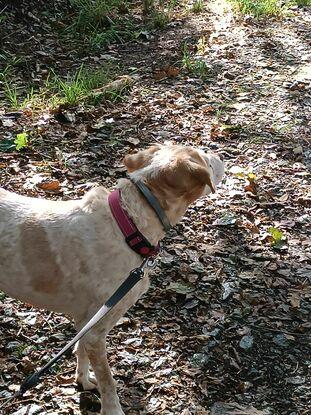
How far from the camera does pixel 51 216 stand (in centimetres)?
350

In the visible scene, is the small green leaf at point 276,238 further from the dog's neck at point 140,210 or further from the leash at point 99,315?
the leash at point 99,315

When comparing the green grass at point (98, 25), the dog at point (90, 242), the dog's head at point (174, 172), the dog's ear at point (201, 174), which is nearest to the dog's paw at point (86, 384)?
the dog at point (90, 242)

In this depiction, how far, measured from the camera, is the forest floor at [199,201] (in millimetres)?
4027

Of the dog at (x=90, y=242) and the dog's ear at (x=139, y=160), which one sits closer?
the dog at (x=90, y=242)

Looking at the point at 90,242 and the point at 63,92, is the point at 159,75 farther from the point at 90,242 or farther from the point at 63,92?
the point at 90,242

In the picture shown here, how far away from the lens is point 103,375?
357 cm

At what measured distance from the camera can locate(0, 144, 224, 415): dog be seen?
135 inches

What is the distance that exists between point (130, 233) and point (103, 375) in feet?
3.10

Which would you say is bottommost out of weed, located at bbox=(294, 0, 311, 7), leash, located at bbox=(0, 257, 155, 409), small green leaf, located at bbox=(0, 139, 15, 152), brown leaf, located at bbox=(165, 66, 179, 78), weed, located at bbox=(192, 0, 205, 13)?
weed, located at bbox=(294, 0, 311, 7)

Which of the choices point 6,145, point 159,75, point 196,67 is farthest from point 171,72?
point 6,145

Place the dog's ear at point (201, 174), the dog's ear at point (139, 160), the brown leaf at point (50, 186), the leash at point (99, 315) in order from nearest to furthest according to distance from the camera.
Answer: the leash at point (99, 315) → the dog's ear at point (201, 174) → the dog's ear at point (139, 160) → the brown leaf at point (50, 186)

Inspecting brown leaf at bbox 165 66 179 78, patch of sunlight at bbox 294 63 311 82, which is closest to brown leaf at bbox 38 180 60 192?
brown leaf at bbox 165 66 179 78

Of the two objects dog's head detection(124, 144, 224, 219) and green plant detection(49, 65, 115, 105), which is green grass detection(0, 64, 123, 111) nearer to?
green plant detection(49, 65, 115, 105)

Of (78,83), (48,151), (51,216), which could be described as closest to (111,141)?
(48,151)
